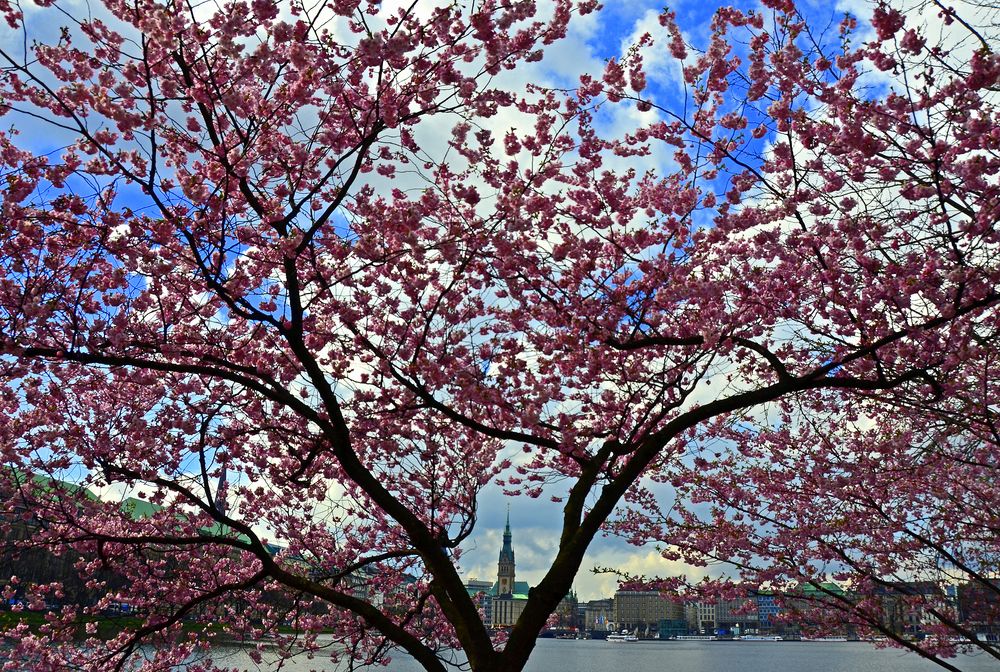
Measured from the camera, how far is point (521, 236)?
8750 mm

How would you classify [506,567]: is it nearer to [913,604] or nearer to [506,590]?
[506,590]

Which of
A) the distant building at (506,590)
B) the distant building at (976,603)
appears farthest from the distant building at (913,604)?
the distant building at (506,590)

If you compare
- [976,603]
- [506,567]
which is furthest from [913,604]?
[506,567]

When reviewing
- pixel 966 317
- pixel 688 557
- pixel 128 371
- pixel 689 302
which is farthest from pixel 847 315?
pixel 128 371

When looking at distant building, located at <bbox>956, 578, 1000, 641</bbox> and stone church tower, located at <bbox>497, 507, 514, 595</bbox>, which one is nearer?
distant building, located at <bbox>956, 578, 1000, 641</bbox>

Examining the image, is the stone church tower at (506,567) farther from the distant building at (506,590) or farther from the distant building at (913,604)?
the distant building at (913,604)

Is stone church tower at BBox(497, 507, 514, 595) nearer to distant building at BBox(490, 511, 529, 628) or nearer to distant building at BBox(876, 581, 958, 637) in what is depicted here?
distant building at BBox(490, 511, 529, 628)

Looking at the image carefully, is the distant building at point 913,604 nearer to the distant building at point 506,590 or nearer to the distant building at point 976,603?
the distant building at point 976,603

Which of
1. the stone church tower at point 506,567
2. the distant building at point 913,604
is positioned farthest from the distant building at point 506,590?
the distant building at point 913,604

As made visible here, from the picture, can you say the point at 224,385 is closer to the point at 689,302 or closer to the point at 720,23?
the point at 689,302

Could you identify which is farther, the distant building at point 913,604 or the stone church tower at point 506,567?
the stone church tower at point 506,567

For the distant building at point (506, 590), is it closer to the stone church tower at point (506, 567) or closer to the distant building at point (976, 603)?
the stone church tower at point (506, 567)

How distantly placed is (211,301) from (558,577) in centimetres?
592

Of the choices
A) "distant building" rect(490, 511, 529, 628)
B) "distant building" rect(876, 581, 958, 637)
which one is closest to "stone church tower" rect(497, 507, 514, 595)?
"distant building" rect(490, 511, 529, 628)
